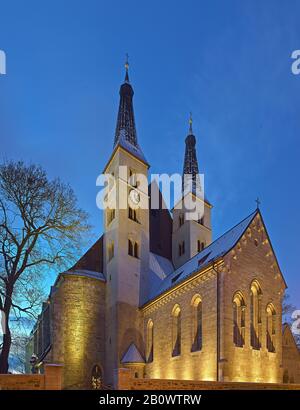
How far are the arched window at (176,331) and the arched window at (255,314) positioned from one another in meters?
4.90

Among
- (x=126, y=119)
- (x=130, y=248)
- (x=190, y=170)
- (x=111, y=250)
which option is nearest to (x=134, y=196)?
(x=130, y=248)

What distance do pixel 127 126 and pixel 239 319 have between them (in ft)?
73.8

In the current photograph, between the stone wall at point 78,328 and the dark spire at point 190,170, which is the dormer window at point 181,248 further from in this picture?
the stone wall at point 78,328

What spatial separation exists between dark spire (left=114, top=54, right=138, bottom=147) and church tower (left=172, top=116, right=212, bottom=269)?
7.50 meters

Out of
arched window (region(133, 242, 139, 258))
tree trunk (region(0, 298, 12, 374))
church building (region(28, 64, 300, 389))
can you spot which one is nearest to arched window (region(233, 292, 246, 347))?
church building (region(28, 64, 300, 389))

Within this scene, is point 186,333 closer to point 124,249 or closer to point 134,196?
point 124,249

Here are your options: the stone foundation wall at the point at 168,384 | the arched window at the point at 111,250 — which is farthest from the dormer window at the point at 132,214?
the stone foundation wall at the point at 168,384

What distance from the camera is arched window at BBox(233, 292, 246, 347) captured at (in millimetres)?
20141

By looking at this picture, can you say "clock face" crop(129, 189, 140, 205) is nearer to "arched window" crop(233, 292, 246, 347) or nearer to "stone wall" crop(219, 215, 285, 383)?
"stone wall" crop(219, 215, 285, 383)

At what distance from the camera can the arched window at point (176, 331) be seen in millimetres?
23997

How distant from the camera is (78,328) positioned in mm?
29109
